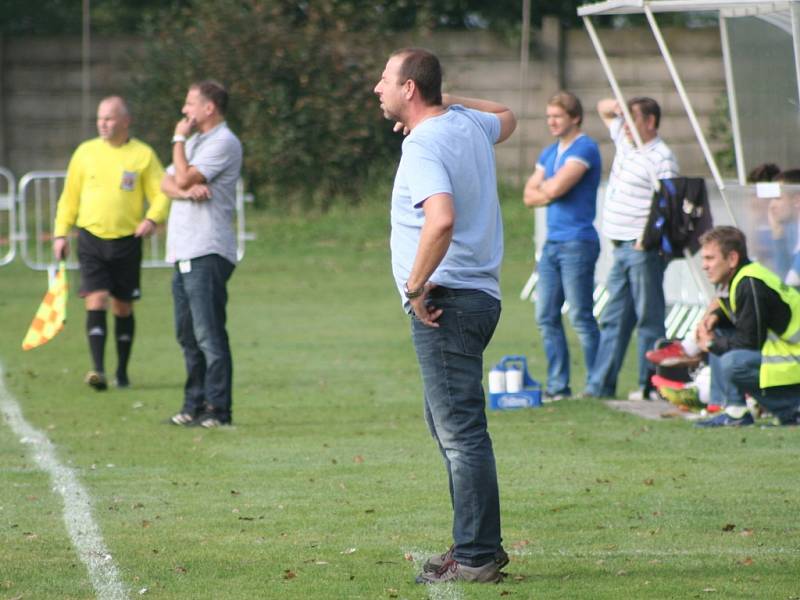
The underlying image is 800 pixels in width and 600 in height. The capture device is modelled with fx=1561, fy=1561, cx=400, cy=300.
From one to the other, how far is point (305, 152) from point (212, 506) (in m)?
18.8

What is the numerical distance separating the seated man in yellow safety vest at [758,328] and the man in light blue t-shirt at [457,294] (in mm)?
3902

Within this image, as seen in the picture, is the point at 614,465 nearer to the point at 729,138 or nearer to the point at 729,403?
the point at 729,403

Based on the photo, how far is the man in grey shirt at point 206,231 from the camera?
9609mm

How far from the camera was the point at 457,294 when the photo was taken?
18.6 ft

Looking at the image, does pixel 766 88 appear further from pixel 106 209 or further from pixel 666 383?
pixel 106 209

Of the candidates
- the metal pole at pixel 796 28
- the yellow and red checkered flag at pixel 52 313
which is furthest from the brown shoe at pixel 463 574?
the yellow and red checkered flag at pixel 52 313

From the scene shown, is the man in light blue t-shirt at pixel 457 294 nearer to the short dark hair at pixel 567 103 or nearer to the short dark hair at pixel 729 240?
the short dark hair at pixel 729 240

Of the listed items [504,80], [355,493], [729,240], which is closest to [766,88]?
[729,240]

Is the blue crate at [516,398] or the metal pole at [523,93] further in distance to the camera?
the metal pole at [523,93]

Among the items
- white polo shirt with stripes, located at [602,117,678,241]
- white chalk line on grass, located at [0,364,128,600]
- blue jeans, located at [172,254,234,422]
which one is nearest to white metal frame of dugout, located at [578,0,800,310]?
white polo shirt with stripes, located at [602,117,678,241]

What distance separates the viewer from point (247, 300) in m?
18.5

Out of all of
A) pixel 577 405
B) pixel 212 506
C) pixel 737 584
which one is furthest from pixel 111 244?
pixel 737 584

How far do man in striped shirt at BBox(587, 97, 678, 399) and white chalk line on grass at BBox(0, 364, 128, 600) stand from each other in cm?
392

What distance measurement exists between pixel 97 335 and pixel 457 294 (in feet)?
22.1
